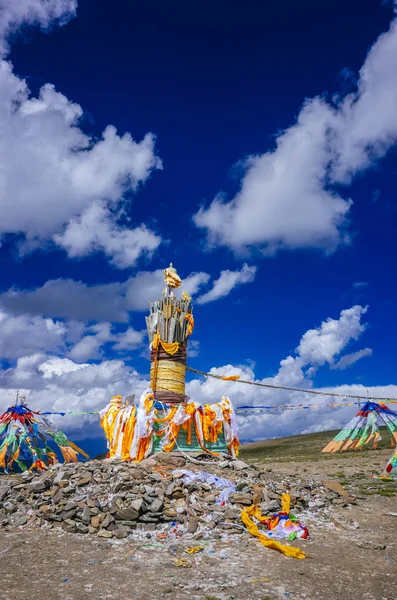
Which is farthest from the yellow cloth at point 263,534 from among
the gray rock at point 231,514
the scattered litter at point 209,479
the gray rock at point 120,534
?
the gray rock at point 120,534

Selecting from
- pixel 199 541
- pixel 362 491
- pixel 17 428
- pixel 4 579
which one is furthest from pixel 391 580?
pixel 17 428

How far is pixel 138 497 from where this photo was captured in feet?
40.6

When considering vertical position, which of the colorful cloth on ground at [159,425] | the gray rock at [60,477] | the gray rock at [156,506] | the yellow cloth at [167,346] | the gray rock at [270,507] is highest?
the yellow cloth at [167,346]

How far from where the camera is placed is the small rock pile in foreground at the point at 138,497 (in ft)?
38.6

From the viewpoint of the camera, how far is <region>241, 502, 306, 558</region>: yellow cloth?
9.89 metres

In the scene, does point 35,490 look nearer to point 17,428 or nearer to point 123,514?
point 123,514

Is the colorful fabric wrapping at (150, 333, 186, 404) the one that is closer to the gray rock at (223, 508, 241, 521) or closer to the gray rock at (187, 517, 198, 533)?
the gray rock at (223, 508, 241, 521)

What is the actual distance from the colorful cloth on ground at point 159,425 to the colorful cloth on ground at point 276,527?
196 inches

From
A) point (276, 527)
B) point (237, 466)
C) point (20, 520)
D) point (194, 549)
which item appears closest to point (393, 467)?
point (237, 466)

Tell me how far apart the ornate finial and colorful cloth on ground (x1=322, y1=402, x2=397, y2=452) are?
9866 mm

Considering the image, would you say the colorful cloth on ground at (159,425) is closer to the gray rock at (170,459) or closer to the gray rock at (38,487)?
the gray rock at (170,459)

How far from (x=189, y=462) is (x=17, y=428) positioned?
342 inches

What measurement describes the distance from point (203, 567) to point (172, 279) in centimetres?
1265

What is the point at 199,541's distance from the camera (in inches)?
426
